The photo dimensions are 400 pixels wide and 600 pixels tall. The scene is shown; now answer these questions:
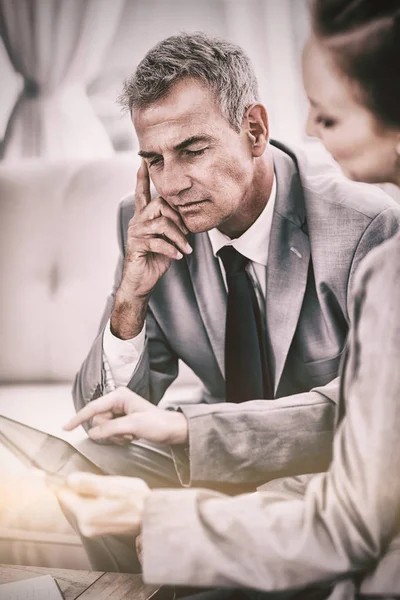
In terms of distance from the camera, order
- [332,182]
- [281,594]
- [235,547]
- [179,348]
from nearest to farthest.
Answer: [235,547] → [281,594] → [332,182] → [179,348]

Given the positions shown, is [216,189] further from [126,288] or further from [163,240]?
[126,288]

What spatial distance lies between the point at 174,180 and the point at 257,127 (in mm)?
206

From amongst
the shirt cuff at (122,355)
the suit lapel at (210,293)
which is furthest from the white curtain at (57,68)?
the shirt cuff at (122,355)

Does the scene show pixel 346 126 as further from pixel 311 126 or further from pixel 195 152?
pixel 195 152

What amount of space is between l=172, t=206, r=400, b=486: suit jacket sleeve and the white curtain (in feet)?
2.14

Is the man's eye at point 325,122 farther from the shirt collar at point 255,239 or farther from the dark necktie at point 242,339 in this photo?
the dark necktie at point 242,339

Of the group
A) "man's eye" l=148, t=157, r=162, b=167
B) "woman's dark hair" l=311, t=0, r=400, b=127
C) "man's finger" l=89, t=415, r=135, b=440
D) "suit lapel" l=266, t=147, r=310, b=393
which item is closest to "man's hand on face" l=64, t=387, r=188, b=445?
"man's finger" l=89, t=415, r=135, b=440

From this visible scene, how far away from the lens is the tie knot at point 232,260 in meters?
1.36

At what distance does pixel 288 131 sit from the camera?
1.31m

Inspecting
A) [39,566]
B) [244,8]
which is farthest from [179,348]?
[244,8]

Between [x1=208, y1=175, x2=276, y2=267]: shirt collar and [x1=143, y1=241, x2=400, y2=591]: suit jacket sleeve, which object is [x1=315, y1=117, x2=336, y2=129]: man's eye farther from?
[x1=143, y1=241, x2=400, y2=591]: suit jacket sleeve

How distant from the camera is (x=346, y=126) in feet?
3.92

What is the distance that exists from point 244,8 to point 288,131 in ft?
0.92

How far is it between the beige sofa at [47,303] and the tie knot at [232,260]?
9.8 inches
